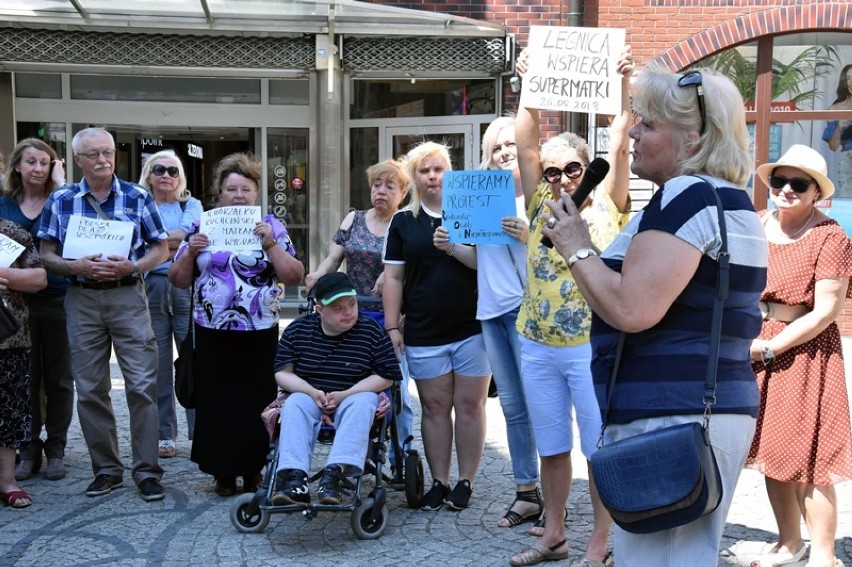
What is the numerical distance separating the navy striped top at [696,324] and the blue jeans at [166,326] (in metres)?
4.66

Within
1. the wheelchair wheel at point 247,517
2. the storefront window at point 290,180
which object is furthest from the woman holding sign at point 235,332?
the storefront window at point 290,180

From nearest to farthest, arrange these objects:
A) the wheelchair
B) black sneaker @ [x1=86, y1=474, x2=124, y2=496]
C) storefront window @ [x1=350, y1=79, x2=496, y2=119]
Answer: the wheelchair, black sneaker @ [x1=86, y1=474, x2=124, y2=496], storefront window @ [x1=350, y1=79, x2=496, y2=119]

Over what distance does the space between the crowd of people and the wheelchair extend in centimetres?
6

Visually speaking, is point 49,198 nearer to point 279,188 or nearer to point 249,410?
point 249,410

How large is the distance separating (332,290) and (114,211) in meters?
1.54

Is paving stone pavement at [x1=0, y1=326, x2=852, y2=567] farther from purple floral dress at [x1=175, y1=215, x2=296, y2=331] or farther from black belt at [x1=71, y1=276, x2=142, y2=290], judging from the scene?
black belt at [x1=71, y1=276, x2=142, y2=290]

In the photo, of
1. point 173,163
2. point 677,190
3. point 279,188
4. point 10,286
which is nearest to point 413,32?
point 279,188

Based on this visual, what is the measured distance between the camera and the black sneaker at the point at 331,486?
4.92 meters

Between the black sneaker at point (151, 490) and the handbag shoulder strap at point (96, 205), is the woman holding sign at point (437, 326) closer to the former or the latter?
the black sneaker at point (151, 490)

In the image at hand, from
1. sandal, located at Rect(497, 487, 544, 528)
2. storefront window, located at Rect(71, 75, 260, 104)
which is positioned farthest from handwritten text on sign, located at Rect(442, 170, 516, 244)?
storefront window, located at Rect(71, 75, 260, 104)

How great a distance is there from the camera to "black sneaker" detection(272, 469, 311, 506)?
16.1 ft

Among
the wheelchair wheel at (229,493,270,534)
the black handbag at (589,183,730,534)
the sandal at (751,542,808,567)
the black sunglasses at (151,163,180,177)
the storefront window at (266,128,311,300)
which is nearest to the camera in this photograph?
the black handbag at (589,183,730,534)

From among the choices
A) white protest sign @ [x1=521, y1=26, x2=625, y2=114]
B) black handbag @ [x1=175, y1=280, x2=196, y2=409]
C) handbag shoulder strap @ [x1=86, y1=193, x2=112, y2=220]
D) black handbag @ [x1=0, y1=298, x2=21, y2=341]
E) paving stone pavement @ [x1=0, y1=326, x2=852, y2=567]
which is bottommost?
paving stone pavement @ [x1=0, y1=326, x2=852, y2=567]

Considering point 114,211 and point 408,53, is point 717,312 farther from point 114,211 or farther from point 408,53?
point 408,53
